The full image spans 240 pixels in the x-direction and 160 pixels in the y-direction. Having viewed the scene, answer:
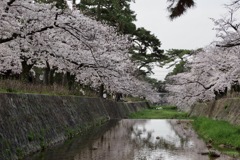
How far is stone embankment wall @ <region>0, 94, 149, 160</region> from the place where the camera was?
38.3 ft

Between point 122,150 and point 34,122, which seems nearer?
point 34,122

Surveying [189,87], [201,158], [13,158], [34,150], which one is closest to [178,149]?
[201,158]

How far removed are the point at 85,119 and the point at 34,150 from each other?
38.5 feet

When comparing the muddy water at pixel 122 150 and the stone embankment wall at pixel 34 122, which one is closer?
the stone embankment wall at pixel 34 122

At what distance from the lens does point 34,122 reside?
14453mm

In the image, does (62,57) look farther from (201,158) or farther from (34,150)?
(201,158)

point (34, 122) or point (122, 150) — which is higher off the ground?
point (34, 122)

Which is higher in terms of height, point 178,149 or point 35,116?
point 35,116

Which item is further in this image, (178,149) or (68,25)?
(178,149)

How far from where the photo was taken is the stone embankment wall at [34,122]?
11664 mm

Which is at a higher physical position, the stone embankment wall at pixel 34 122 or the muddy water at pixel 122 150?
the stone embankment wall at pixel 34 122

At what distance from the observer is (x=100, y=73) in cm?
2134

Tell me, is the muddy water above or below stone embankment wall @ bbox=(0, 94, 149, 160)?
below

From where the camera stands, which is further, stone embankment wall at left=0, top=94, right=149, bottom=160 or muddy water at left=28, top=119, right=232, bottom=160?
muddy water at left=28, top=119, right=232, bottom=160
